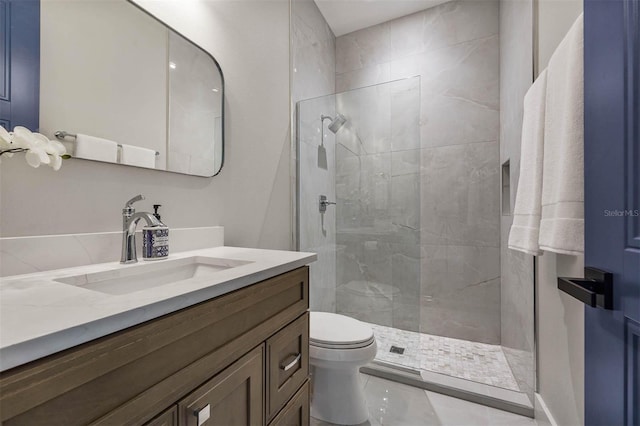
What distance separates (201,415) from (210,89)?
1283mm

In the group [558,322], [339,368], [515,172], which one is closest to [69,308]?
[339,368]

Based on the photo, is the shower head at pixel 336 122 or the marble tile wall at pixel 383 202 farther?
the shower head at pixel 336 122

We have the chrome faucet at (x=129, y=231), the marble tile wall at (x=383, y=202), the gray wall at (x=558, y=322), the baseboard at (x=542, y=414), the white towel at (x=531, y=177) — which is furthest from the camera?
the marble tile wall at (x=383, y=202)

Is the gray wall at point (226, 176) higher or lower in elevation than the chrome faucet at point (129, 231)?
higher

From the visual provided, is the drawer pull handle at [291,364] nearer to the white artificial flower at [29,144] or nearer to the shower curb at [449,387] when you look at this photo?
the white artificial flower at [29,144]

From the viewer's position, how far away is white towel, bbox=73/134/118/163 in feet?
2.85

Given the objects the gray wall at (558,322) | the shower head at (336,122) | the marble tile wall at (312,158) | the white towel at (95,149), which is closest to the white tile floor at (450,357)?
the gray wall at (558,322)

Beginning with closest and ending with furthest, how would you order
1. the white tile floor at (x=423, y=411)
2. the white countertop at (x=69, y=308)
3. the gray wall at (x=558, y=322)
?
the white countertop at (x=69, y=308), the gray wall at (x=558, y=322), the white tile floor at (x=423, y=411)

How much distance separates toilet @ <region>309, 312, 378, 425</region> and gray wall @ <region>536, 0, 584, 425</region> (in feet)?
2.47

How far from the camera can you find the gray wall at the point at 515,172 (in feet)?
4.94

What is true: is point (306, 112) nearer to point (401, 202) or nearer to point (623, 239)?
point (401, 202)

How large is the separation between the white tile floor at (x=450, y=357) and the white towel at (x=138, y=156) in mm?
1767

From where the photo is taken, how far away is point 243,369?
2.28 feet

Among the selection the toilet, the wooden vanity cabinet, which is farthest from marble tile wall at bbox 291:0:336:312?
the wooden vanity cabinet
